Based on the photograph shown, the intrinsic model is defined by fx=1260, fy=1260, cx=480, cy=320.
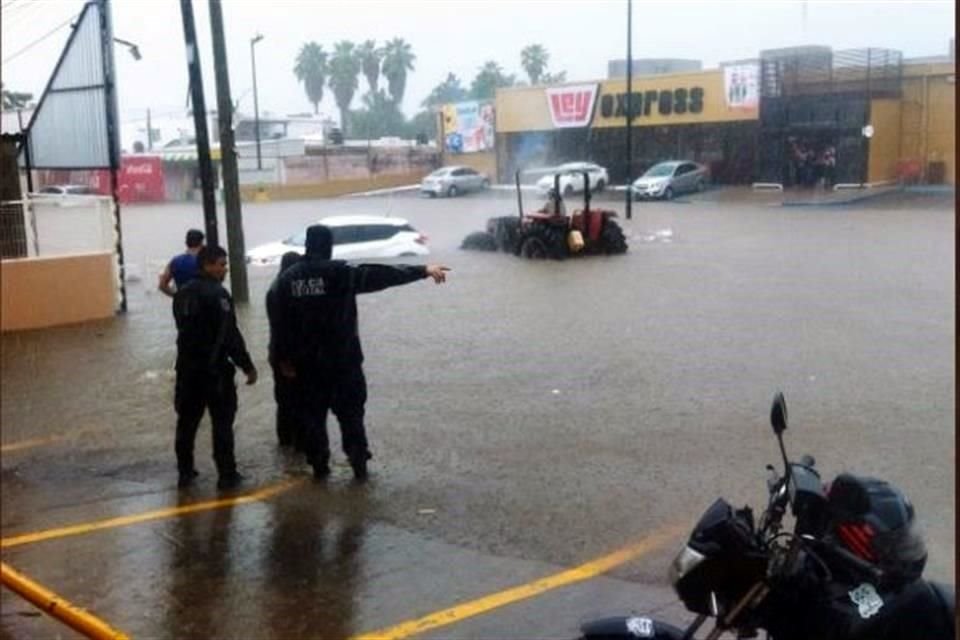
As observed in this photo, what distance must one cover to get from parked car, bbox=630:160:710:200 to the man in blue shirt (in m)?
2.69

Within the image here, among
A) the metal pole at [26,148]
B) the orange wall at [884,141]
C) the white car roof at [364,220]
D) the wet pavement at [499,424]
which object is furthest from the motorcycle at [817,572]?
the white car roof at [364,220]

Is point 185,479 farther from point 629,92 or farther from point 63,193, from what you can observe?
point 63,193

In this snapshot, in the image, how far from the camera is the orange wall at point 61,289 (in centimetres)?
988

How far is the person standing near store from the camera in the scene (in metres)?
6.54

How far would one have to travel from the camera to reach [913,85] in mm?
4836

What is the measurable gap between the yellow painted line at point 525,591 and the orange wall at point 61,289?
521 centimetres

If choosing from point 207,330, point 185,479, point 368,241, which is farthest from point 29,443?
point 368,241

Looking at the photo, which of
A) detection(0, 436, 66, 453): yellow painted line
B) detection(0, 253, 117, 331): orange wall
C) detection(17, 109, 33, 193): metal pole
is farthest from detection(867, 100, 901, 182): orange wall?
detection(0, 253, 117, 331): orange wall

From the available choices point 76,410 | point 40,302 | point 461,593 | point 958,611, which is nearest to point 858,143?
point 461,593

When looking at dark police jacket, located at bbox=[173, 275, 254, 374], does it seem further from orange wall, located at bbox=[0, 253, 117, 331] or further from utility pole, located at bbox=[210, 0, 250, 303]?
orange wall, located at bbox=[0, 253, 117, 331]

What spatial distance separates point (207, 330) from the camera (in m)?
6.40

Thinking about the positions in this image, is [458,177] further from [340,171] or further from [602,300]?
[602,300]

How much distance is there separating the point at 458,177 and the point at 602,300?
5343 millimetres

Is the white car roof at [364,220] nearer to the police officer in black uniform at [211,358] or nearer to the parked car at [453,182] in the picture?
the parked car at [453,182]
